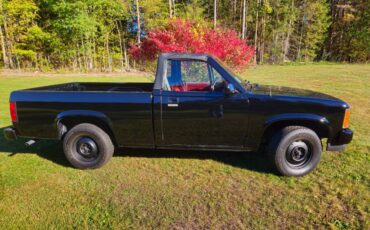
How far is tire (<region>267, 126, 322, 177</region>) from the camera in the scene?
3.82m

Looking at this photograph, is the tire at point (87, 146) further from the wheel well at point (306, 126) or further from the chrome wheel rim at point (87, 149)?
the wheel well at point (306, 126)

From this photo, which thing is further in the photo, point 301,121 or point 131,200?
point 301,121

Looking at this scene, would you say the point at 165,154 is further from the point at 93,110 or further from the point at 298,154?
the point at 298,154

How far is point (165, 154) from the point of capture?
493 cm

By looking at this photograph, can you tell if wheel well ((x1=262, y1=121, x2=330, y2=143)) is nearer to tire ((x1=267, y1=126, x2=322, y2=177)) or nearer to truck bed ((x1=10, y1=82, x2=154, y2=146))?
tire ((x1=267, y1=126, x2=322, y2=177))

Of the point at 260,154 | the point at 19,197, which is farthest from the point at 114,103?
the point at 260,154

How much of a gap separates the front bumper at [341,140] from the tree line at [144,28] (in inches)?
719

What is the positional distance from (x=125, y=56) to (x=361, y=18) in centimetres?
3348

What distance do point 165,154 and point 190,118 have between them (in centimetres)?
128

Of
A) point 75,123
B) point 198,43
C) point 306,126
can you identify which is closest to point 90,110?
point 75,123

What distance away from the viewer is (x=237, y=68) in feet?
33.0

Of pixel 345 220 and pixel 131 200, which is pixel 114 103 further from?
pixel 345 220

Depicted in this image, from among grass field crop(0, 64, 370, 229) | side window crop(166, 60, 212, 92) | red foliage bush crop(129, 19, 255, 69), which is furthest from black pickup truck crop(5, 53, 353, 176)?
red foliage bush crop(129, 19, 255, 69)

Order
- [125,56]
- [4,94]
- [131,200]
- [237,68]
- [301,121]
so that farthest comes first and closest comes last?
[125,56] → [4,94] → [237,68] → [301,121] → [131,200]
